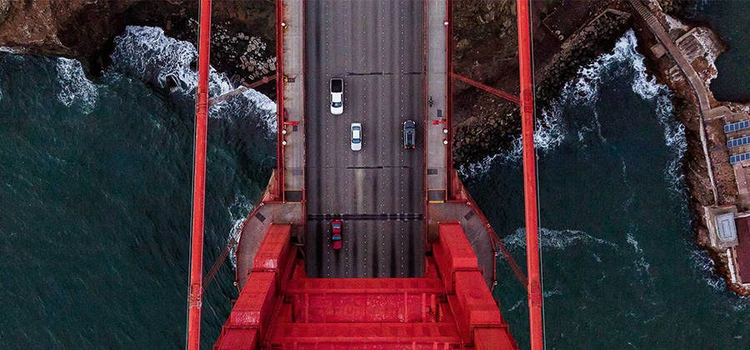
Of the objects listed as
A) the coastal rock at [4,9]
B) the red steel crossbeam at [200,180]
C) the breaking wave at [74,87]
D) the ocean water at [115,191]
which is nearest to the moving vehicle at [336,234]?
the red steel crossbeam at [200,180]

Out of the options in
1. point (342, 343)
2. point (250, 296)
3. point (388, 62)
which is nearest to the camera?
point (342, 343)

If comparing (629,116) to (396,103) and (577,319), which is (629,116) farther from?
(396,103)

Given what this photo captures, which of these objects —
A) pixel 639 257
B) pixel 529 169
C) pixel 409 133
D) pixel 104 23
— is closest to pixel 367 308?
pixel 409 133

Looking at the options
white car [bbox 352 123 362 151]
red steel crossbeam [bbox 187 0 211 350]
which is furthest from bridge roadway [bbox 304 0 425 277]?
red steel crossbeam [bbox 187 0 211 350]

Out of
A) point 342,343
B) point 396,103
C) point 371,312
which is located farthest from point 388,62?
point 342,343

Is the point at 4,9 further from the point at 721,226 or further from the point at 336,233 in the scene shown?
the point at 721,226
